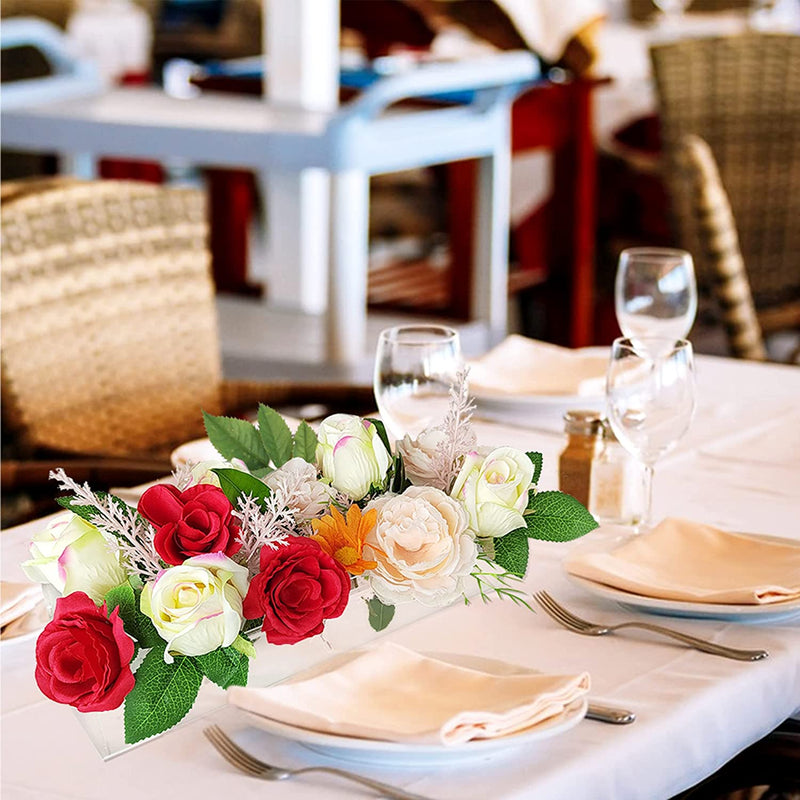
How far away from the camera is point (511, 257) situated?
16.8 feet

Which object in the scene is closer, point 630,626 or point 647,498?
point 630,626

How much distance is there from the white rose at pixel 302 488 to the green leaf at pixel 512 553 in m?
0.12

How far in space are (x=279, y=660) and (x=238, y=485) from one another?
0.39 feet

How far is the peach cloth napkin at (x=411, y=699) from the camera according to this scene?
0.86m

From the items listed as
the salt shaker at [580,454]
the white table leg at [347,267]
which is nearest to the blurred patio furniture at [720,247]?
the white table leg at [347,267]

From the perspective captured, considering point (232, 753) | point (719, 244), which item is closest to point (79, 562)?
point (232, 753)

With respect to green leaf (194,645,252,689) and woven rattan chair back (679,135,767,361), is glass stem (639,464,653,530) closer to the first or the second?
green leaf (194,645,252,689)

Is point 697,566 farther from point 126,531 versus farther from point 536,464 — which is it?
point 126,531

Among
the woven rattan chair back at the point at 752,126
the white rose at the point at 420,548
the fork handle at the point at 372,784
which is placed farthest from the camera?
the woven rattan chair back at the point at 752,126

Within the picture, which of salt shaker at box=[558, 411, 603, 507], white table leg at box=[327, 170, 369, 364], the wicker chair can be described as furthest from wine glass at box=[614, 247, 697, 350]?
white table leg at box=[327, 170, 369, 364]

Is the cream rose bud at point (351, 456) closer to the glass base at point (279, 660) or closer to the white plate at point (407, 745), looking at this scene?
the glass base at point (279, 660)

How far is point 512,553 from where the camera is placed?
3.30ft

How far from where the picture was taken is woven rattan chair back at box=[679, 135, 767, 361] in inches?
96.9

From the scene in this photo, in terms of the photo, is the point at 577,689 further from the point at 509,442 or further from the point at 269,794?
the point at 509,442
